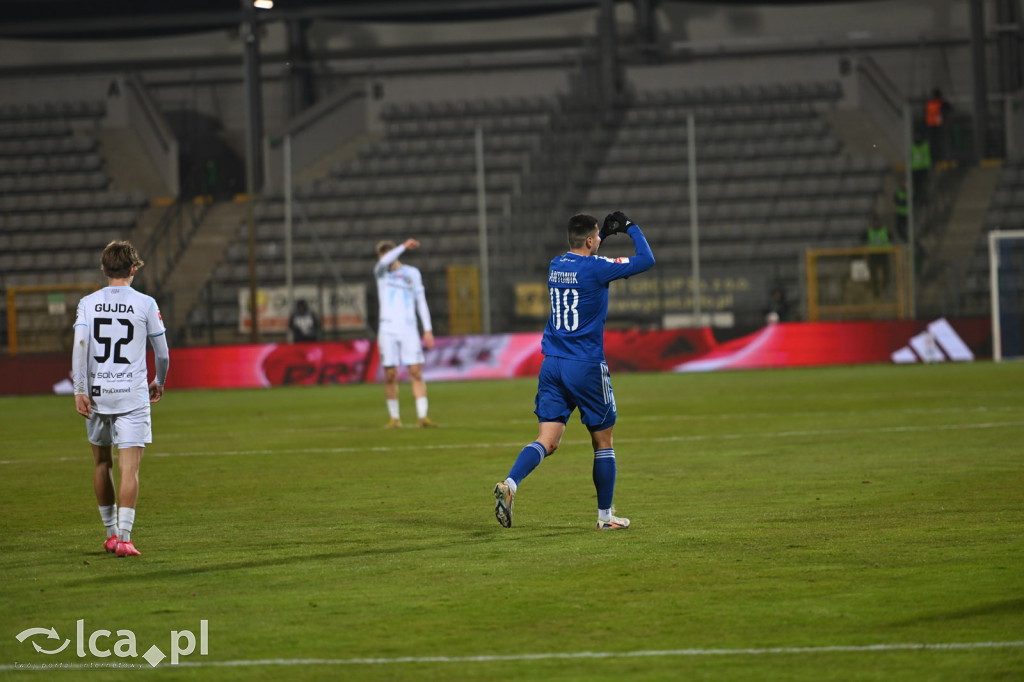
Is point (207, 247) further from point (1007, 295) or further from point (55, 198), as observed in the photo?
point (1007, 295)

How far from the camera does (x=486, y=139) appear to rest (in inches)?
1534

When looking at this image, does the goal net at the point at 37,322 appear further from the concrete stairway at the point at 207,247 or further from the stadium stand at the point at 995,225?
the stadium stand at the point at 995,225

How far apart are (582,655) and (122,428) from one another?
3.60 meters

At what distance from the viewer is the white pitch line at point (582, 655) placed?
17.1 ft

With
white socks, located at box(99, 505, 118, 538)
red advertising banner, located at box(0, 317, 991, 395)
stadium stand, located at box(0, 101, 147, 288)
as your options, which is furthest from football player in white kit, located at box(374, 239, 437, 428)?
stadium stand, located at box(0, 101, 147, 288)

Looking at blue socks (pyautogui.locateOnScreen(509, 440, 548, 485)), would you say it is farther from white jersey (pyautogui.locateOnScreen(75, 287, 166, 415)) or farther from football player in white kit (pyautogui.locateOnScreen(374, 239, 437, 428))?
football player in white kit (pyautogui.locateOnScreen(374, 239, 437, 428))

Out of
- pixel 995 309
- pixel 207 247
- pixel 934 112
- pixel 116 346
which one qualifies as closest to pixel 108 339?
pixel 116 346

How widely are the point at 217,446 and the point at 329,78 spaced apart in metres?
30.6

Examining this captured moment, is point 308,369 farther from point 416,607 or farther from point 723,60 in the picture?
point 416,607

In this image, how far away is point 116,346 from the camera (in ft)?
25.4

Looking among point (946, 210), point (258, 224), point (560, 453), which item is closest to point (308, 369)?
point (258, 224)
